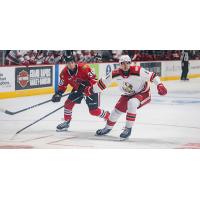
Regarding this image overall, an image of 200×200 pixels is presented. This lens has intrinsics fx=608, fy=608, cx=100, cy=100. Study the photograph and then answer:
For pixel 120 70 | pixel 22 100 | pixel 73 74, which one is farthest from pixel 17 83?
pixel 120 70

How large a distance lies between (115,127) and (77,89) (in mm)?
516

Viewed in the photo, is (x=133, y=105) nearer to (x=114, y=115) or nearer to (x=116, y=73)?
(x=114, y=115)

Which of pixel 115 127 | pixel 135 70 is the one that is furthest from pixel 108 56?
pixel 115 127

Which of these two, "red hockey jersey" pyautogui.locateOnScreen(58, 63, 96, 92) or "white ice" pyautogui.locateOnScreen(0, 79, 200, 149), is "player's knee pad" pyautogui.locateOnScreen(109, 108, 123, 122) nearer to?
"white ice" pyautogui.locateOnScreen(0, 79, 200, 149)

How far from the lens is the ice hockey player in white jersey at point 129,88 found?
577 cm

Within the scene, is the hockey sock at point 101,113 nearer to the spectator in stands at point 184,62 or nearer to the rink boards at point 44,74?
the rink boards at point 44,74

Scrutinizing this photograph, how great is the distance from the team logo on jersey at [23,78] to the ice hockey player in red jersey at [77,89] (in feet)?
1.05

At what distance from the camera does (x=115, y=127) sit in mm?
5840

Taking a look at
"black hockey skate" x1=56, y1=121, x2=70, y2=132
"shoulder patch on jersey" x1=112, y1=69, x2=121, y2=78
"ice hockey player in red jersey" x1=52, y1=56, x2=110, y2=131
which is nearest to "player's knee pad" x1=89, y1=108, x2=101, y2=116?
"ice hockey player in red jersey" x1=52, y1=56, x2=110, y2=131

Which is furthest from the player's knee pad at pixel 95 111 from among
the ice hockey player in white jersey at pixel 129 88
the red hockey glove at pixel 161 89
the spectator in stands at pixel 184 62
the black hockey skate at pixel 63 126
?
the spectator in stands at pixel 184 62

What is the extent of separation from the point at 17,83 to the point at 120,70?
999 mm

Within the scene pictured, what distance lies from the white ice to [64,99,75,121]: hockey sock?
0.04 m

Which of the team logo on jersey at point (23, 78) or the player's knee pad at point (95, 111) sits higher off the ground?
the team logo on jersey at point (23, 78)

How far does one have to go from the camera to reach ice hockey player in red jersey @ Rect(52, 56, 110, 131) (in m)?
5.77
